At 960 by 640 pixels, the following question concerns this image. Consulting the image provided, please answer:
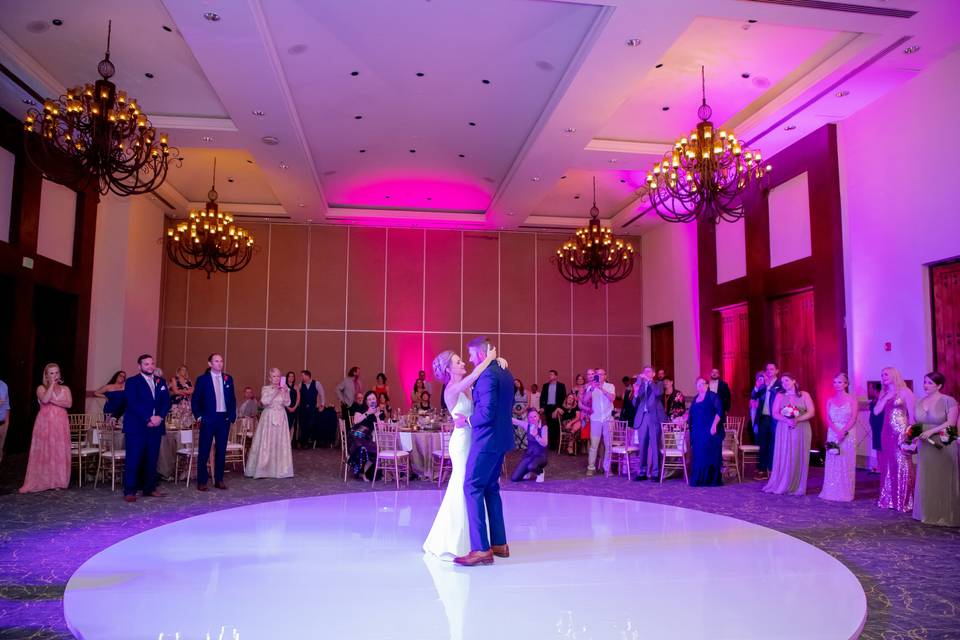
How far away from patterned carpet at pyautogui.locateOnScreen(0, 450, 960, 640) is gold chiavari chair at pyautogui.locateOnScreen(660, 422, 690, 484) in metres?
0.35

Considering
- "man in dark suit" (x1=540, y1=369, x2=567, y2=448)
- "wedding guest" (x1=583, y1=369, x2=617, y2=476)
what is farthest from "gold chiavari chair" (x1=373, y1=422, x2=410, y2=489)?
"man in dark suit" (x1=540, y1=369, x2=567, y2=448)

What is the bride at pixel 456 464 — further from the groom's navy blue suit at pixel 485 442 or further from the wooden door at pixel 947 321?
the wooden door at pixel 947 321

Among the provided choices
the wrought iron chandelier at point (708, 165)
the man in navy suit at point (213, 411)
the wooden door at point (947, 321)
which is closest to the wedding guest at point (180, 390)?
the man in navy suit at point (213, 411)

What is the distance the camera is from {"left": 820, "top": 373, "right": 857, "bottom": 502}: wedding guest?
24.6ft

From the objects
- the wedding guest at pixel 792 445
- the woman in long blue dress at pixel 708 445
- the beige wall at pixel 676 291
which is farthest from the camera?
the beige wall at pixel 676 291

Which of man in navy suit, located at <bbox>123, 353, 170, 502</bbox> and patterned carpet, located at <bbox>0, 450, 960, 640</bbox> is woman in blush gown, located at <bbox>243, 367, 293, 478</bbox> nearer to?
patterned carpet, located at <bbox>0, 450, 960, 640</bbox>

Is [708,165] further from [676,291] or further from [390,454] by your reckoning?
[676,291]

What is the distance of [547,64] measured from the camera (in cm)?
830

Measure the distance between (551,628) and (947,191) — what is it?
7932mm

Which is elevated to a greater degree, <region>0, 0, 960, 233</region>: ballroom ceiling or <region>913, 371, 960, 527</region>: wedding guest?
<region>0, 0, 960, 233</region>: ballroom ceiling

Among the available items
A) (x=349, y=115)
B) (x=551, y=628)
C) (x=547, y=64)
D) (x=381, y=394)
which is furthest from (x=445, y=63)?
(x=551, y=628)

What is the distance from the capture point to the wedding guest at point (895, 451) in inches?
273

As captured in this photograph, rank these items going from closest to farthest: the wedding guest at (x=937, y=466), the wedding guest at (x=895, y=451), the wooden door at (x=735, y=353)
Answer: the wedding guest at (x=937, y=466), the wedding guest at (x=895, y=451), the wooden door at (x=735, y=353)

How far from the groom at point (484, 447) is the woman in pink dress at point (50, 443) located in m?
5.93
